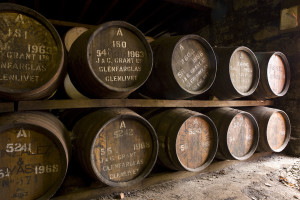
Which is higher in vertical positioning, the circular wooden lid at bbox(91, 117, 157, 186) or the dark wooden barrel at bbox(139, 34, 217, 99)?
the dark wooden barrel at bbox(139, 34, 217, 99)

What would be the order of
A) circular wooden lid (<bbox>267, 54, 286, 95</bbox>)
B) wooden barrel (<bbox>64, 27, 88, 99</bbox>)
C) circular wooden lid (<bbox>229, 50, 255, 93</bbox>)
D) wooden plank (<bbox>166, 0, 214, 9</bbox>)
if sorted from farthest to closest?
wooden plank (<bbox>166, 0, 214, 9</bbox>) → circular wooden lid (<bbox>267, 54, 286, 95</bbox>) → circular wooden lid (<bbox>229, 50, 255, 93</bbox>) → wooden barrel (<bbox>64, 27, 88, 99</bbox>)

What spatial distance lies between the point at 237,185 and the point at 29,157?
7.67 feet

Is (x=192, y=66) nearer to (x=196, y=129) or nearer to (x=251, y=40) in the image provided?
(x=196, y=129)

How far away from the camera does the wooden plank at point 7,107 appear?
1.77 m

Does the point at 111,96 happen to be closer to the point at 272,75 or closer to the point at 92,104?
the point at 92,104

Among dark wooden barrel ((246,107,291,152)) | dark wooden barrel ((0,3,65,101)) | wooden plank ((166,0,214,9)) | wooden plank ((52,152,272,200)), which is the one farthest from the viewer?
wooden plank ((166,0,214,9))

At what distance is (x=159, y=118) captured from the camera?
8.91 ft

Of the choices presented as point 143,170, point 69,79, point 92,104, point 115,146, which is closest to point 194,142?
point 143,170

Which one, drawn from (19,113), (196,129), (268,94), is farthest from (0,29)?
(268,94)

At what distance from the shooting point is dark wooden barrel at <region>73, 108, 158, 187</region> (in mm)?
2018

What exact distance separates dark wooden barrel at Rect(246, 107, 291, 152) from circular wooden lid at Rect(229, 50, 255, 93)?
58 cm

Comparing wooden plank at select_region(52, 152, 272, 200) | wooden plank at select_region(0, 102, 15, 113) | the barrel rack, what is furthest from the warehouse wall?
wooden plank at select_region(0, 102, 15, 113)

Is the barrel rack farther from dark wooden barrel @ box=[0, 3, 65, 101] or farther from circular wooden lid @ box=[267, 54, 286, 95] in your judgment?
circular wooden lid @ box=[267, 54, 286, 95]

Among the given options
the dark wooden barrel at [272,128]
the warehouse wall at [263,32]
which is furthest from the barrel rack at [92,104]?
the warehouse wall at [263,32]
